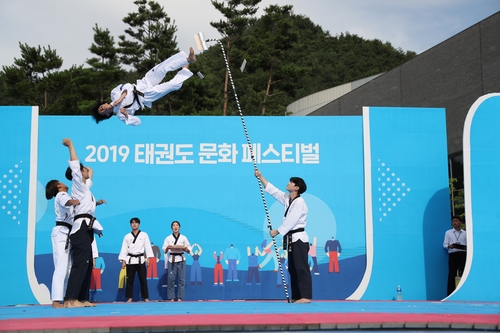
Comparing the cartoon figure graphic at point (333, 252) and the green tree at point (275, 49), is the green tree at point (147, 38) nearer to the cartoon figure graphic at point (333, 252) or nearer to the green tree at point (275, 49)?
the green tree at point (275, 49)

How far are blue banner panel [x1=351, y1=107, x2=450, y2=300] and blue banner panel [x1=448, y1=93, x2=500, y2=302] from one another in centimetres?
117

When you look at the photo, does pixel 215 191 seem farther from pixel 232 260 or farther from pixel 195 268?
pixel 195 268

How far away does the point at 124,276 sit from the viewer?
10539mm

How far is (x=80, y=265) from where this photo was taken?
7.54 metres

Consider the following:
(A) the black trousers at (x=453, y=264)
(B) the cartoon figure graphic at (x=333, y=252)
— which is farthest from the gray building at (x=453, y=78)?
(B) the cartoon figure graphic at (x=333, y=252)

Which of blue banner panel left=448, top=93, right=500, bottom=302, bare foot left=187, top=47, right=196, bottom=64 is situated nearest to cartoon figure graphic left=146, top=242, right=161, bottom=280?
bare foot left=187, top=47, right=196, bottom=64

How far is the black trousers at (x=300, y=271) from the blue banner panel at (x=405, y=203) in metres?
3.08

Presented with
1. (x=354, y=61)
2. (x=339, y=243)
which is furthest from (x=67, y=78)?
(x=354, y=61)

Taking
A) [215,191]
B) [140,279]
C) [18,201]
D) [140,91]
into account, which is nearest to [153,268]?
[140,279]

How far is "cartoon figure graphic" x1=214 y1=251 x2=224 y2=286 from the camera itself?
10.6 m

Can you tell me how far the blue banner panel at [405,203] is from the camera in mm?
10617

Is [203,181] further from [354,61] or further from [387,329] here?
[354,61]

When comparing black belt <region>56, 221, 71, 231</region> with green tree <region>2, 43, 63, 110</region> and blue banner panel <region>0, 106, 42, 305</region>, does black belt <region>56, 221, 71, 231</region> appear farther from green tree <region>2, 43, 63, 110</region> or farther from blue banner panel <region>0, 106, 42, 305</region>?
green tree <region>2, 43, 63, 110</region>

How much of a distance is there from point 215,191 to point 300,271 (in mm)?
3345
